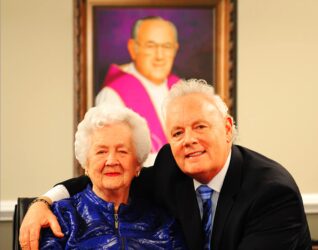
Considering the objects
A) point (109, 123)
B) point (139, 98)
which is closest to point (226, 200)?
point (109, 123)

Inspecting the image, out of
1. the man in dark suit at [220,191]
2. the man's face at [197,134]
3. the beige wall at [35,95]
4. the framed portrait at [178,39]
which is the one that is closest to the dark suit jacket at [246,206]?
the man in dark suit at [220,191]

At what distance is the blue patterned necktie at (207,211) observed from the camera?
85.4 inches

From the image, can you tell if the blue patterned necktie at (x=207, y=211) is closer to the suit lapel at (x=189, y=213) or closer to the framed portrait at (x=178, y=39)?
the suit lapel at (x=189, y=213)

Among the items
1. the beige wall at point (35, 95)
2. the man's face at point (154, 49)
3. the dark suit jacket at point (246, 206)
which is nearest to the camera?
the dark suit jacket at point (246, 206)

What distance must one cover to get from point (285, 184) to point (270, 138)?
5.95 ft

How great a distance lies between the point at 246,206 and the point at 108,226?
54 centimetres

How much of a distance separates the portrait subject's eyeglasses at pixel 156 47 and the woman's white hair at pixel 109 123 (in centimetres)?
147

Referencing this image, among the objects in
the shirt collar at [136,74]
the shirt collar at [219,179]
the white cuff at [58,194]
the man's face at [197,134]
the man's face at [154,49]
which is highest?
the man's face at [154,49]

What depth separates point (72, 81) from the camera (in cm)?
360

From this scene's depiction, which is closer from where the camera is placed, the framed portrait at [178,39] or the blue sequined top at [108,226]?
the blue sequined top at [108,226]

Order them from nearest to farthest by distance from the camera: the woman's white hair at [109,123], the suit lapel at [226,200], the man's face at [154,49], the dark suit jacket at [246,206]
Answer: the dark suit jacket at [246,206] < the suit lapel at [226,200] < the woman's white hair at [109,123] < the man's face at [154,49]

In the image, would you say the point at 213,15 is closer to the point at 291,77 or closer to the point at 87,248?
the point at 291,77

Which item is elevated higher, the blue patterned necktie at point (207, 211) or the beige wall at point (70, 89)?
the beige wall at point (70, 89)

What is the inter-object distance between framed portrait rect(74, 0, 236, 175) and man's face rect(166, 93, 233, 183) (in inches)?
61.6
